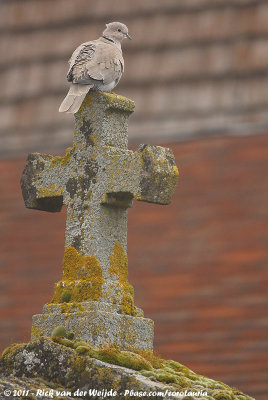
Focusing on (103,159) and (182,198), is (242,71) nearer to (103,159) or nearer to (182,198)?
(182,198)

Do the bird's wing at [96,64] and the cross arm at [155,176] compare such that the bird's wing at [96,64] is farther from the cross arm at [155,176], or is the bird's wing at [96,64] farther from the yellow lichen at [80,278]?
the yellow lichen at [80,278]

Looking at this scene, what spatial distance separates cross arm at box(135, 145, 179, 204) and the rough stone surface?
2.75 feet

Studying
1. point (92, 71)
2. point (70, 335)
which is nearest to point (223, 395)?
point (70, 335)

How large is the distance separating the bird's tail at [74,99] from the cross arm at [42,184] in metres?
0.30

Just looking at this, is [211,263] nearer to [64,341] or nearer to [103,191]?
[103,191]

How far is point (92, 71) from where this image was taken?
577 cm

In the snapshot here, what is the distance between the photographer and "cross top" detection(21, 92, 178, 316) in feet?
18.1

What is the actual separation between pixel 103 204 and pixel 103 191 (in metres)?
0.06

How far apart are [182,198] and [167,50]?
1.62 m

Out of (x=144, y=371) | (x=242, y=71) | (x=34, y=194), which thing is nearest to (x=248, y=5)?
(x=242, y=71)

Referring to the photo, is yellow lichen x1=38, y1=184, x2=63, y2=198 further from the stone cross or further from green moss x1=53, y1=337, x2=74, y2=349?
green moss x1=53, y1=337, x2=74, y2=349

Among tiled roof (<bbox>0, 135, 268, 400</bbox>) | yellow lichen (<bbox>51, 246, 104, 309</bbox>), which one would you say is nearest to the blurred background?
tiled roof (<bbox>0, 135, 268, 400</bbox>)

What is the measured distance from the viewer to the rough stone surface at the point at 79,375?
15.8ft

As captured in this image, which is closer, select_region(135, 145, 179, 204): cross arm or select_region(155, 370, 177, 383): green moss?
select_region(155, 370, 177, 383): green moss
